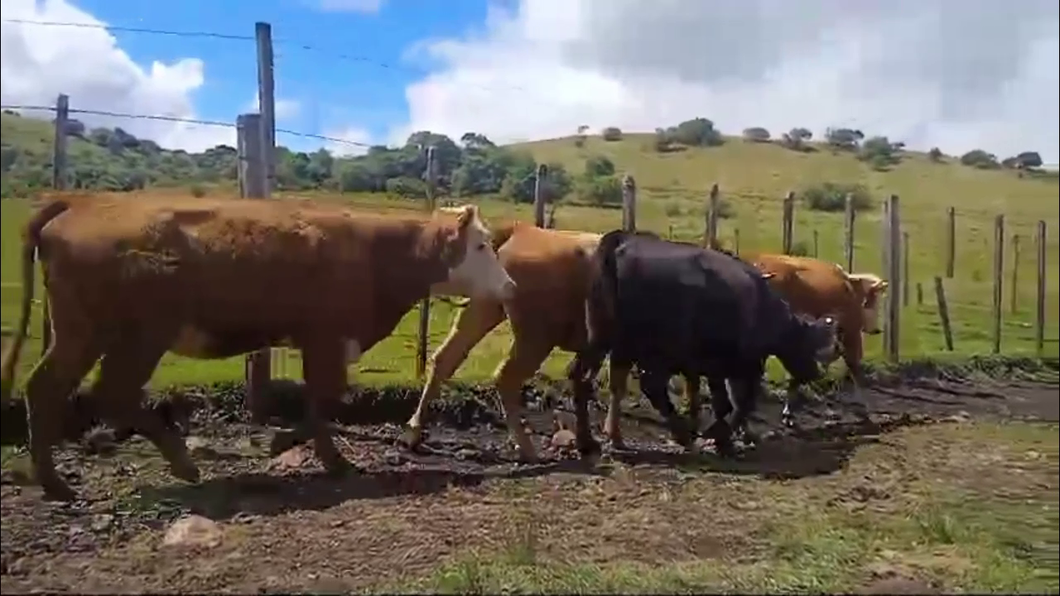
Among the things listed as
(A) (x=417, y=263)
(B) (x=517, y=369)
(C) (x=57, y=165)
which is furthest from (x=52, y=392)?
(B) (x=517, y=369)

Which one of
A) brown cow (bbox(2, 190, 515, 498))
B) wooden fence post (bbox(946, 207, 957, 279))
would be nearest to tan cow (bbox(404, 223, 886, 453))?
brown cow (bbox(2, 190, 515, 498))

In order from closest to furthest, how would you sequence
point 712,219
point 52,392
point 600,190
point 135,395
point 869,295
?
point 52,392 < point 135,395 < point 600,190 < point 712,219 < point 869,295

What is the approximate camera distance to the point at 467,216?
24.8ft

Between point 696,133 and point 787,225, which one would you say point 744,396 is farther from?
point 696,133

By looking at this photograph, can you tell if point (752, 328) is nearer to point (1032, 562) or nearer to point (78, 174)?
point (1032, 562)

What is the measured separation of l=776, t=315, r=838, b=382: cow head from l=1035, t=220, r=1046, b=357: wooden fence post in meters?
2.70

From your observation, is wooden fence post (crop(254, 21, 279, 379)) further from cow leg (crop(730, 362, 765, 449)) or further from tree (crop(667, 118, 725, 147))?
cow leg (crop(730, 362, 765, 449))

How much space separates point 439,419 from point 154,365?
8.52 feet

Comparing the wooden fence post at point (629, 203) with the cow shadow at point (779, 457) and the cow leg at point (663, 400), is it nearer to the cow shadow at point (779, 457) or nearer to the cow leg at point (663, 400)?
the cow leg at point (663, 400)

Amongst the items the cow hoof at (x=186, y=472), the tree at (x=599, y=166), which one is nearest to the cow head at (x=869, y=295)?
the tree at (x=599, y=166)

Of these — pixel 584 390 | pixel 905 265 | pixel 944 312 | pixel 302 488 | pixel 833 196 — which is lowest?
pixel 302 488

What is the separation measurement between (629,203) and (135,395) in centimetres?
319

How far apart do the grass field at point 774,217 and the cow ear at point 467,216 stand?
238 mm

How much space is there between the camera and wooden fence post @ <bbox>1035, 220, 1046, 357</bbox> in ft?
18.6
